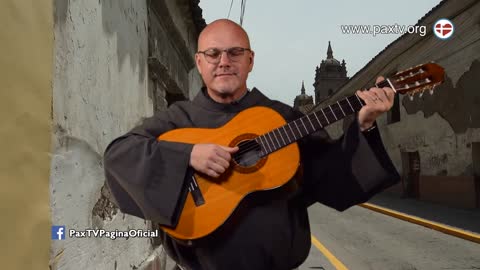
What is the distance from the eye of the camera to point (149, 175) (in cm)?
150

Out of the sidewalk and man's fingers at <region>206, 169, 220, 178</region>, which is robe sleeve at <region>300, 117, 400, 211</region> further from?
the sidewalk

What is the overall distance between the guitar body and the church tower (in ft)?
164

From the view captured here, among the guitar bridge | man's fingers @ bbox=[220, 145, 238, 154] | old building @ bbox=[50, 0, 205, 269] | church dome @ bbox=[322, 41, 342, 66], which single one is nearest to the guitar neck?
man's fingers @ bbox=[220, 145, 238, 154]

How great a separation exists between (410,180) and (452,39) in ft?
17.2

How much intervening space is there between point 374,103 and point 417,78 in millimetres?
225

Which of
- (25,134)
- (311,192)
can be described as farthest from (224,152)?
(25,134)

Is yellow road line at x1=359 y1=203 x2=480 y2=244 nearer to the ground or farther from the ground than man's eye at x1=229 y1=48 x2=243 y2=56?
nearer to the ground

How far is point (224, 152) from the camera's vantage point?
150cm

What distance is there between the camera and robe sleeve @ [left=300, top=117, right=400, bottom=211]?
164cm

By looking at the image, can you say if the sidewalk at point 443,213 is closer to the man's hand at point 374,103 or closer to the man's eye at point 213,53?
the man's hand at point 374,103

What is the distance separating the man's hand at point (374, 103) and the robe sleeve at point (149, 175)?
0.66 meters

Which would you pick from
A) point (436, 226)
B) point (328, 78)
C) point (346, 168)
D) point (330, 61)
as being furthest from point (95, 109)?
point (330, 61)

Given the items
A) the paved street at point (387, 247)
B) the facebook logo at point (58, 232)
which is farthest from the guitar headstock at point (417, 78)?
the paved street at point (387, 247)

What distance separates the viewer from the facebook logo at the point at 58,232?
1.95 meters
